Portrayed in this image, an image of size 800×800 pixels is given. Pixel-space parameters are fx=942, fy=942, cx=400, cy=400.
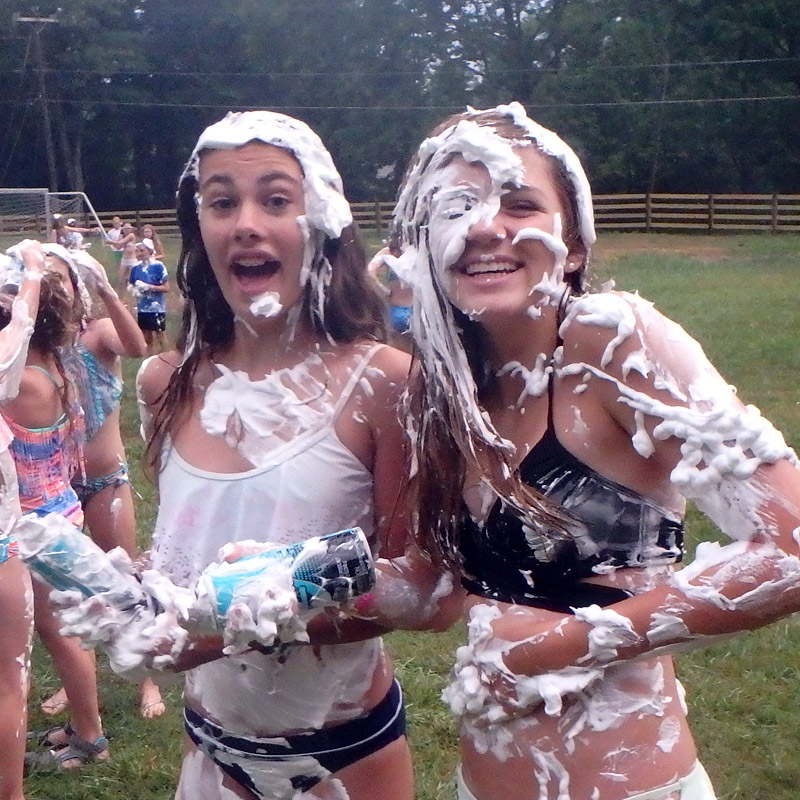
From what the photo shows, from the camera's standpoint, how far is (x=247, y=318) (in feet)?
6.44

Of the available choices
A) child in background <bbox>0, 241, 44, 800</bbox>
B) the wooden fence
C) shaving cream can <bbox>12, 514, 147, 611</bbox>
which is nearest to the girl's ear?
shaving cream can <bbox>12, 514, 147, 611</bbox>

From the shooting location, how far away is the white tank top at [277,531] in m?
1.83

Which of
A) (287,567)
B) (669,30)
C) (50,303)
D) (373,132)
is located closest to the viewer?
(287,567)

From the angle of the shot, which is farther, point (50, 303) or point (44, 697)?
point (44, 697)

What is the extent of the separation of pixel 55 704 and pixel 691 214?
26.3 meters

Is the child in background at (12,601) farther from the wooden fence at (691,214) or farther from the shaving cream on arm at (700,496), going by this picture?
the wooden fence at (691,214)

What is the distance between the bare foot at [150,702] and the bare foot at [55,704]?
30 cm

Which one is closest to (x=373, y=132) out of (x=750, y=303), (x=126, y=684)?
(x=750, y=303)

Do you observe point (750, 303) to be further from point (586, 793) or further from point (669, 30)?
point (669, 30)

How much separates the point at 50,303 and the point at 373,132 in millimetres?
34567

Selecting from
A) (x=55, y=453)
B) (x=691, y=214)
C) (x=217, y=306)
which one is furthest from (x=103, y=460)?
(x=691, y=214)

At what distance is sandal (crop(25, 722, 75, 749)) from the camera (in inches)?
141

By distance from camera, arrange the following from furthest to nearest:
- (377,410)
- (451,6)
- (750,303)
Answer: (451,6)
(750,303)
(377,410)

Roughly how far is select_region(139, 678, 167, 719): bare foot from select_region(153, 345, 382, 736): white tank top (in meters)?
1.98
